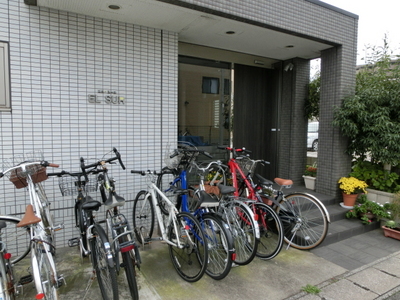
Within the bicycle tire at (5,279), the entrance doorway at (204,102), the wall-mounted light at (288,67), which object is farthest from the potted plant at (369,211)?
the bicycle tire at (5,279)

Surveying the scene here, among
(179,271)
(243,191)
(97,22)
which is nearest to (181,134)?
(243,191)

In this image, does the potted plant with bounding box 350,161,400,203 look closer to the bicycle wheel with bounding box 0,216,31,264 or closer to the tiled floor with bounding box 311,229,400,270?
the tiled floor with bounding box 311,229,400,270

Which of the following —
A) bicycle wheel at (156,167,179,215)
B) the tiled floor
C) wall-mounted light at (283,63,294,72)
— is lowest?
the tiled floor

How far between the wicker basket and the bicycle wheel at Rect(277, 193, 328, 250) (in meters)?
2.99

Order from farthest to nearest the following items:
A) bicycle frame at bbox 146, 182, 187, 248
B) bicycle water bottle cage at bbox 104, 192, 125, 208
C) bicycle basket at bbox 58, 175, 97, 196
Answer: bicycle basket at bbox 58, 175, 97, 196, bicycle frame at bbox 146, 182, 187, 248, bicycle water bottle cage at bbox 104, 192, 125, 208

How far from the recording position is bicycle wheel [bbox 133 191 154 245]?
3988 millimetres

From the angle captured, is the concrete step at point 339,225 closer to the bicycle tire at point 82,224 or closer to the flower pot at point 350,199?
the flower pot at point 350,199

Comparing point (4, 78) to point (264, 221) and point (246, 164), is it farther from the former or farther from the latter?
point (264, 221)

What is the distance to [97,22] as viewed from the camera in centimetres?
404

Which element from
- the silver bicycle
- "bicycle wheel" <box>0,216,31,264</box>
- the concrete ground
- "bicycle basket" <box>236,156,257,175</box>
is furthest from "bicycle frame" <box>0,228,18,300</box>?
"bicycle basket" <box>236,156,257,175</box>

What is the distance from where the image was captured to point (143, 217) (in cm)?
417

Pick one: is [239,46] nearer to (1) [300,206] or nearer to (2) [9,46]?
(1) [300,206]

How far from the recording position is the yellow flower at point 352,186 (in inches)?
206

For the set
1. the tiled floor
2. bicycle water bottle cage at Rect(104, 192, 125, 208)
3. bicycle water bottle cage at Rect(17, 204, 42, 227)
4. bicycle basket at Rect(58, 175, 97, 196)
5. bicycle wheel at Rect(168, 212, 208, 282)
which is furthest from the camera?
the tiled floor
